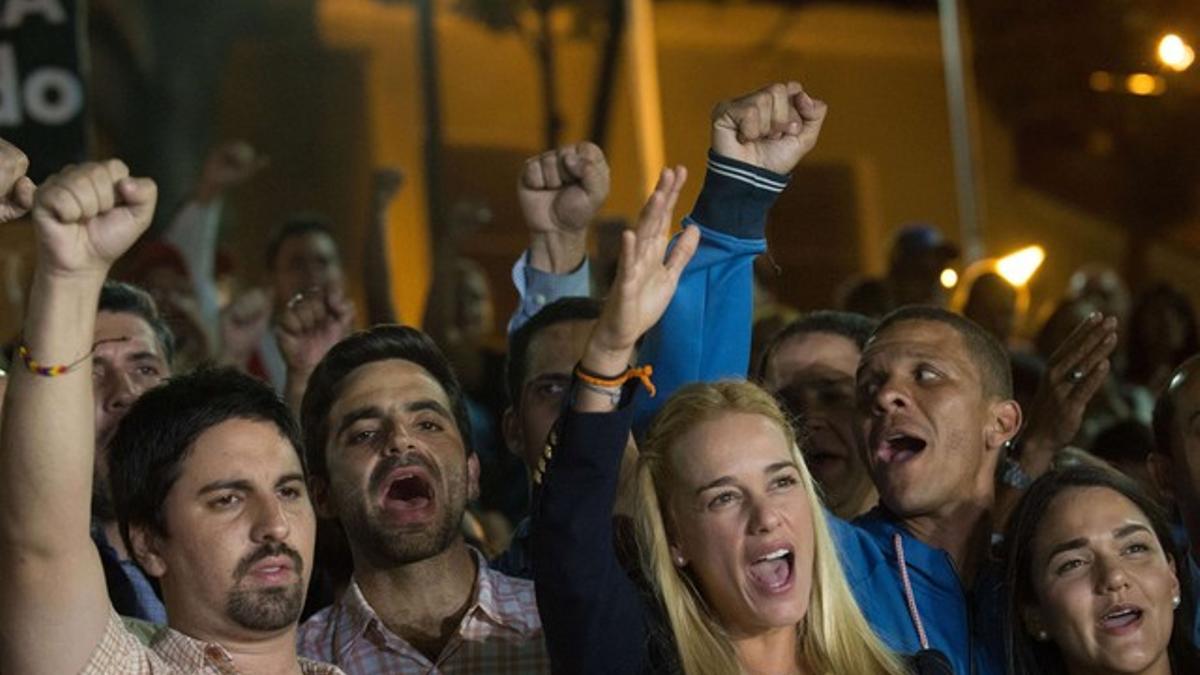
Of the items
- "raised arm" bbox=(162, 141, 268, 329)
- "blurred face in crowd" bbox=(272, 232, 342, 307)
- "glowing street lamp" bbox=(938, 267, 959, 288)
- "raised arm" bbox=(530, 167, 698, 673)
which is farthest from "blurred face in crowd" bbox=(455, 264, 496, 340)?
"raised arm" bbox=(530, 167, 698, 673)

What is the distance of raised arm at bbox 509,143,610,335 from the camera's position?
4.14 metres

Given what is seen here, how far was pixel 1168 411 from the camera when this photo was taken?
4.32 m

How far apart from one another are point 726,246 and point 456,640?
83 centimetres

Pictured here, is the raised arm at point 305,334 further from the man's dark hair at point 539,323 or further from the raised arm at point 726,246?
the raised arm at point 726,246

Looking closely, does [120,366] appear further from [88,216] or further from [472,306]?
[472,306]

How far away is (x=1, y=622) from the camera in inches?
115

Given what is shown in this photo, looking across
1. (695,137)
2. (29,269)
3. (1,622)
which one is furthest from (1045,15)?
(1,622)

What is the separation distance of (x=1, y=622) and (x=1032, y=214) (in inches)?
289

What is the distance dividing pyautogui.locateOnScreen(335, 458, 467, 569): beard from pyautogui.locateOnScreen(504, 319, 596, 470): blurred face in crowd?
0.37 metres

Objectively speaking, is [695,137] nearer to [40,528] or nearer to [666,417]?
[666,417]

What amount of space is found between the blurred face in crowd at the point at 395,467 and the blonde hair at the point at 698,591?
383 millimetres

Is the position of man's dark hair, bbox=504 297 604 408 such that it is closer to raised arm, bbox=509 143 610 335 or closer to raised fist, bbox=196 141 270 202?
raised arm, bbox=509 143 610 335

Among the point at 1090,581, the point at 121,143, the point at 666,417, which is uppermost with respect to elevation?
the point at 121,143

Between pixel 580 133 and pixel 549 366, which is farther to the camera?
pixel 580 133
